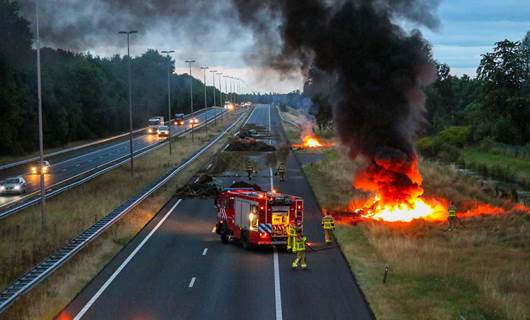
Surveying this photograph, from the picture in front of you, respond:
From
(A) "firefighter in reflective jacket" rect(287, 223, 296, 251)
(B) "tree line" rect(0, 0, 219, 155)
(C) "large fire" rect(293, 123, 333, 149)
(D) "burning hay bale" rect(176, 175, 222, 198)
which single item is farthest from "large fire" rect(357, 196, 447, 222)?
(C) "large fire" rect(293, 123, 333, 149)

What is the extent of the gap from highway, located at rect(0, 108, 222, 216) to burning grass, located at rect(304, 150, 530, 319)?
2220 centimetres

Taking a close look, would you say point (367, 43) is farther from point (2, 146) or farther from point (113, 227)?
point (2, 146)

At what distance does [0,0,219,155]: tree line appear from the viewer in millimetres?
88750

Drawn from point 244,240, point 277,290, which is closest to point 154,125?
point 244,240

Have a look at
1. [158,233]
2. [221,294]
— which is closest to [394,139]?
[158,233]

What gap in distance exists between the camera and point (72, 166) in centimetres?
8200

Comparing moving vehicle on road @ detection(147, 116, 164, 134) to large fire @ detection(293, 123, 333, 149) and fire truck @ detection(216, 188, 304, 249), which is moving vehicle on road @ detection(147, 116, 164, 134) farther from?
fire truck @ detection(216, 188, 304, 249)

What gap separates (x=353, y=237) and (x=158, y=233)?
397 inches

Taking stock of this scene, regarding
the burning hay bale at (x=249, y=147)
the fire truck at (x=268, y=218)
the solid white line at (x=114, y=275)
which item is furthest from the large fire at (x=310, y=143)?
the fire truck at (x=268, y=218)

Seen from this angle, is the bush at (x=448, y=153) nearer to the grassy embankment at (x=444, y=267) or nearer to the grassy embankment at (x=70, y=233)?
the grassy embankment at (x=70, y=233)

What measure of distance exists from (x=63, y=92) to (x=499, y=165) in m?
63.1

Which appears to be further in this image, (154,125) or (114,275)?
(154,125)

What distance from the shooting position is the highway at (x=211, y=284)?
78.1 ft

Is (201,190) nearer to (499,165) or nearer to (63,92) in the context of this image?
(499,165)
